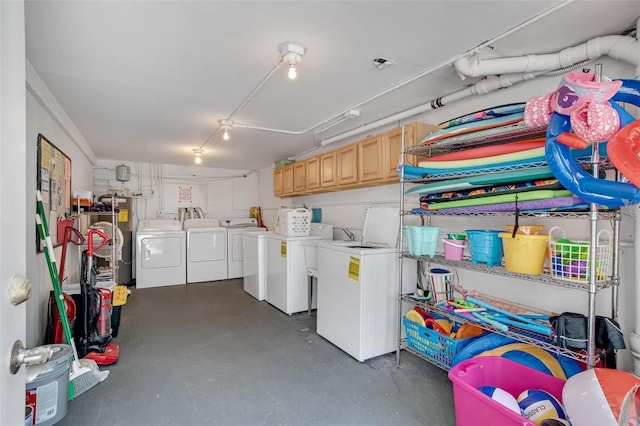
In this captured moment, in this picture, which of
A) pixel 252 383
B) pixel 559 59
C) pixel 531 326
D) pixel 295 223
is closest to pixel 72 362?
pixel 252 383

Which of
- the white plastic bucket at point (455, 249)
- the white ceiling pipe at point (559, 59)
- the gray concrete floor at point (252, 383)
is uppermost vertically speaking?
the white ceiling pipe at point (559, 59)

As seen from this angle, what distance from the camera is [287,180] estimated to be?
500 centimetres

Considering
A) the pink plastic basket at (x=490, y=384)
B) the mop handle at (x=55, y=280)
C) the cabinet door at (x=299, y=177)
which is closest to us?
the pink plastic basket at (x=490, y=384)

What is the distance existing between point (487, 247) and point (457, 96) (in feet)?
4.29

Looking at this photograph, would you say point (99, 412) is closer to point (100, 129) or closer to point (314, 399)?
point (314, 399)

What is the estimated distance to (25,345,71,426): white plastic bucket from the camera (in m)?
1.70

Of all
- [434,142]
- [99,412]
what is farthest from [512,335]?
[99,412]

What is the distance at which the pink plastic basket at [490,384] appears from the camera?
145cm

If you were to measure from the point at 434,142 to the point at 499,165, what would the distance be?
534 millimetres

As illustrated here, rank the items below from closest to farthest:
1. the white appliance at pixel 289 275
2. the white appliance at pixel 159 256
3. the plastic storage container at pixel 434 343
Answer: the plastic storage container at pixel 434 343 → the white appliance at pixel 289 275 → the white appliance at pixel 159 256

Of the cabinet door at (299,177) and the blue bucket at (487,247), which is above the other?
the cabinet door at (299,177)

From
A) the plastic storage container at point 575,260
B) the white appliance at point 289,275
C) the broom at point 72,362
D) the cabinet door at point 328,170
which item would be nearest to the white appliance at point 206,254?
the white appliance at point 289,275

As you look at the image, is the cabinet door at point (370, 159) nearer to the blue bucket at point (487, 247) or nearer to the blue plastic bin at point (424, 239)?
the blue plastic bin at point (424, 239)

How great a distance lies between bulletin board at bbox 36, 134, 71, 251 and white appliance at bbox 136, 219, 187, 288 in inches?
68.1
